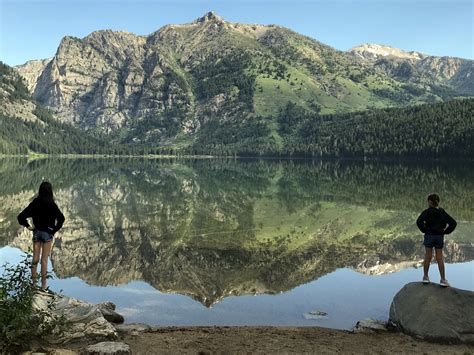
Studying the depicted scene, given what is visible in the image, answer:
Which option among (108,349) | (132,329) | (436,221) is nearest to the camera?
(108,349)

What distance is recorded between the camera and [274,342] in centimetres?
1702

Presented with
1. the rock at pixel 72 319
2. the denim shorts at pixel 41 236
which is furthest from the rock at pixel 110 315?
the denim shorts at pixel 41 236

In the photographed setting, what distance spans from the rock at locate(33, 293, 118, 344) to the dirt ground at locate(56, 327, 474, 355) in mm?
675

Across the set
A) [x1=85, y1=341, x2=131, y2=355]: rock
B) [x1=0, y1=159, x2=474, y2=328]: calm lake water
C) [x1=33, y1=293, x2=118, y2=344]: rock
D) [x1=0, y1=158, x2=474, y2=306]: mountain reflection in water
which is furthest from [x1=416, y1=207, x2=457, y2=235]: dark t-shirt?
[x1=33, y1=293, x2=118, y2=344]: rock

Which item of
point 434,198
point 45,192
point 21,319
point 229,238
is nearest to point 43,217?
point 45,192

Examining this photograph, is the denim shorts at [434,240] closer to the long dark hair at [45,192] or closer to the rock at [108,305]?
the rock at [108,305]

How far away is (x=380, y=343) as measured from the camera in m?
17.1

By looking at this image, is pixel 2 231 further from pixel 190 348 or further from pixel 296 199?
pixel 296 199

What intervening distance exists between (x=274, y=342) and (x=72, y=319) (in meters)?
7.76

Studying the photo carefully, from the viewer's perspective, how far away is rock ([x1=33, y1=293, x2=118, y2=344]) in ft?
51.9

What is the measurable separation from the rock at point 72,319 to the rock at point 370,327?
10210 millimetres

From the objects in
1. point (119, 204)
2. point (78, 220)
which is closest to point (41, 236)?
point (78, 220)

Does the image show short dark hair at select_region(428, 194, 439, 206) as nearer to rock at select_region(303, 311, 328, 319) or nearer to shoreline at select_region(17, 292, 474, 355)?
shoreline at select_region(17, 292, 474, 355)

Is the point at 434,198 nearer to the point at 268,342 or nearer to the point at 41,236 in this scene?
the point at 268,342
